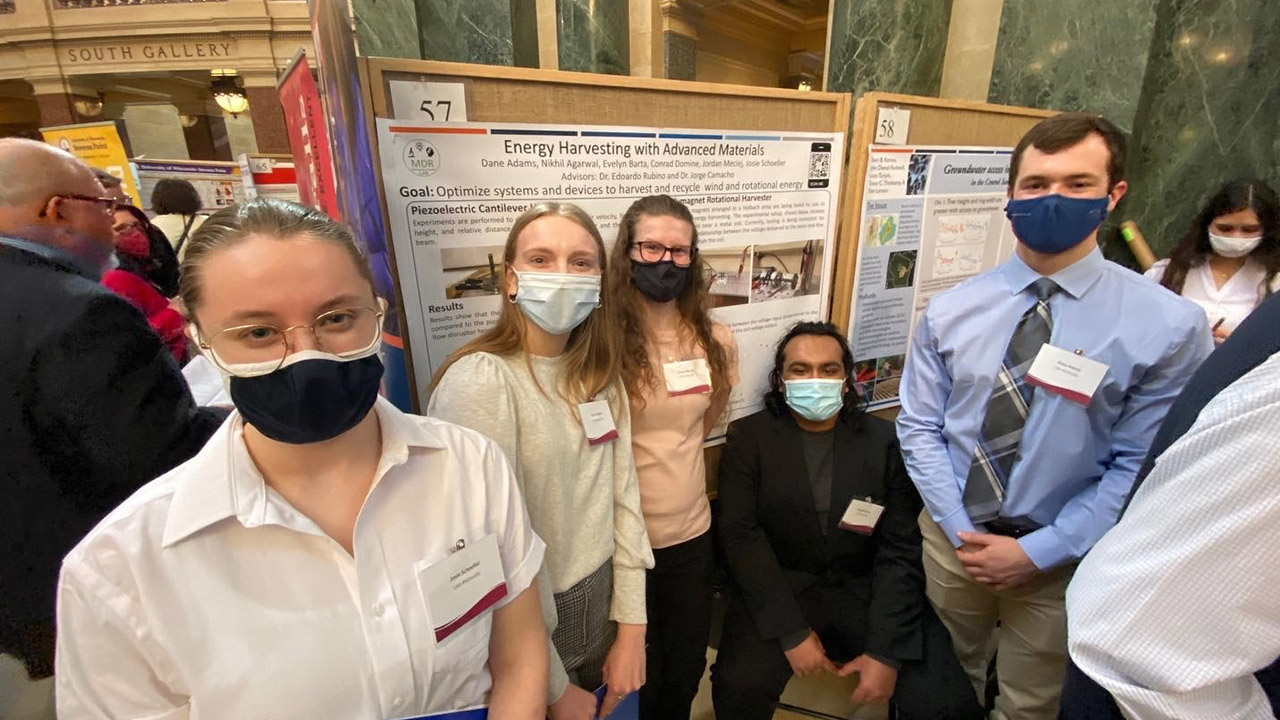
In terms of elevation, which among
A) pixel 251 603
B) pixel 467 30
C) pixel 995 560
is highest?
pixel 467 30

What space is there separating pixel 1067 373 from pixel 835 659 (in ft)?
4.21

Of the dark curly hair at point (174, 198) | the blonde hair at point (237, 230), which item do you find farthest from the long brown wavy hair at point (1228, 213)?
the dark curly hair at point (174, 198)

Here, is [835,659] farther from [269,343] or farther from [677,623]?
[269,343]

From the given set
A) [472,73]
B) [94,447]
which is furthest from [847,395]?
[94,447]

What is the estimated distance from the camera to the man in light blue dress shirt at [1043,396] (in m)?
1.40

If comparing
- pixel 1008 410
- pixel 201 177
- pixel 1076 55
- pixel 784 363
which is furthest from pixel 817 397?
pixel 201 177

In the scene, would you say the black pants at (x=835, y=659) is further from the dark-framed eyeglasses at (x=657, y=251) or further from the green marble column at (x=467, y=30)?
the green marble column at (x=467, y=30)

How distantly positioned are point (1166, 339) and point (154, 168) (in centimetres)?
888

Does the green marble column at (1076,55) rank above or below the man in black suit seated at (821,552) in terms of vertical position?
above

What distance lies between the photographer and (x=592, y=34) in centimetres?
402

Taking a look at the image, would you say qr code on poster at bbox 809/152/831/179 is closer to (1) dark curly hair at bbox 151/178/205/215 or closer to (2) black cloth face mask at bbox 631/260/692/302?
(2) black cloth face mask at bbox 631/260/692/302

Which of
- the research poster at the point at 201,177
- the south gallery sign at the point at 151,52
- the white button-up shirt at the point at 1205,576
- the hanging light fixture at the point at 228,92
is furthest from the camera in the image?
the south gallery sign at the point at 151,52

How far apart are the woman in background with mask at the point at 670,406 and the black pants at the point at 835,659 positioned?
144 mm

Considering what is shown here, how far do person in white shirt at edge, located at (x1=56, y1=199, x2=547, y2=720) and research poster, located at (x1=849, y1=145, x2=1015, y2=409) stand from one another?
6.63 ft
